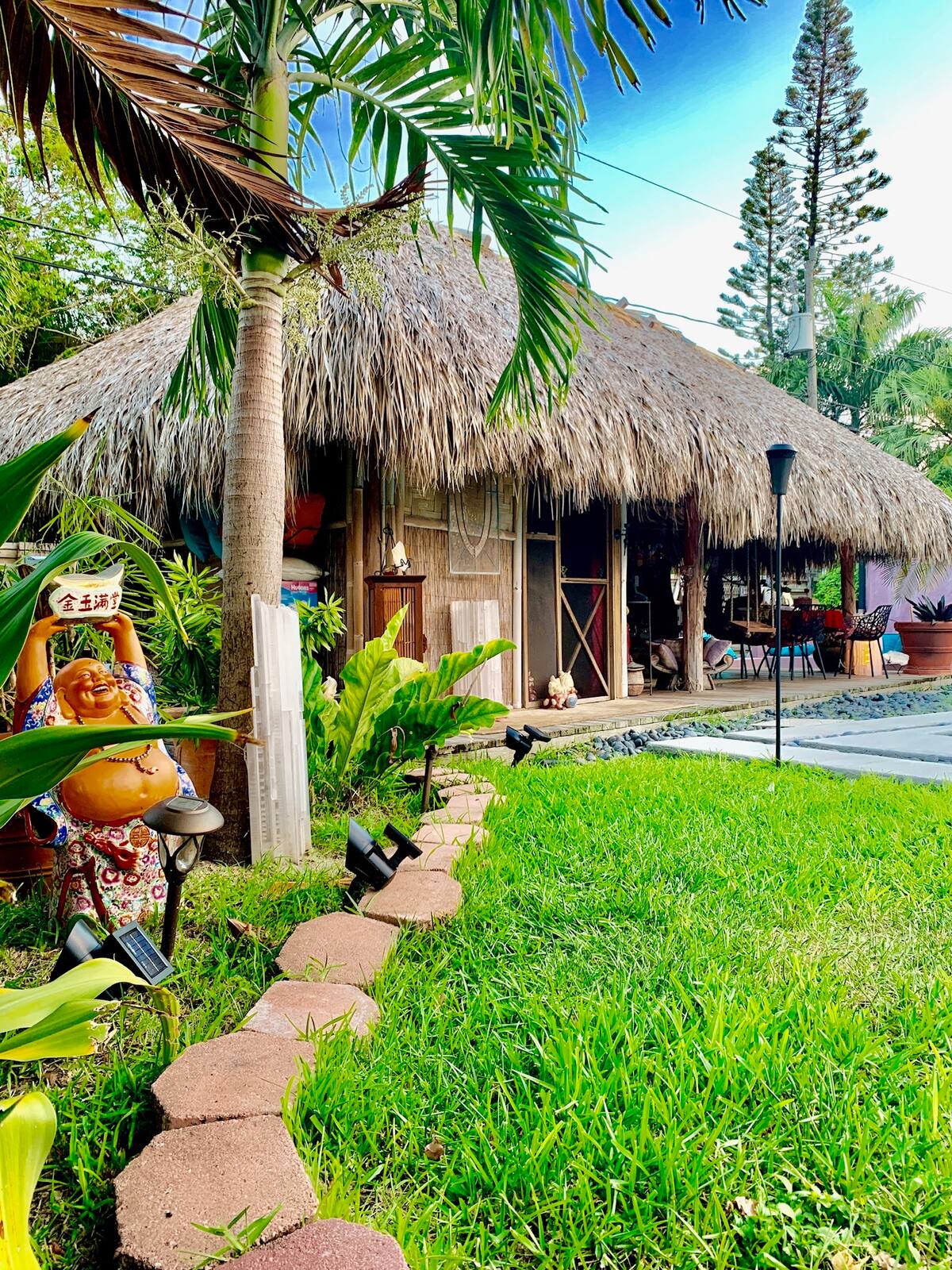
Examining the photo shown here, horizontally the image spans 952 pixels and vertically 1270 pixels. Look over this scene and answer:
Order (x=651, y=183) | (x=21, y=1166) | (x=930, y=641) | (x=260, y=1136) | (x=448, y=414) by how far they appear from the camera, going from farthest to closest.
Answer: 1. (x=651, y=183)
2. (x=930, y=641)
3. (x=448, y=414)
4. (x=260, y=1136)
5. (x=21, y=1166)

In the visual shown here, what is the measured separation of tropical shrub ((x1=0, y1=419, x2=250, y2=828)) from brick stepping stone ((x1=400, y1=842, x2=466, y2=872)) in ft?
5.97

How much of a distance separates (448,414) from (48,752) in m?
4.96

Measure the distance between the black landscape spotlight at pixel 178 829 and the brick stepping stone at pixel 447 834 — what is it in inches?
47.5

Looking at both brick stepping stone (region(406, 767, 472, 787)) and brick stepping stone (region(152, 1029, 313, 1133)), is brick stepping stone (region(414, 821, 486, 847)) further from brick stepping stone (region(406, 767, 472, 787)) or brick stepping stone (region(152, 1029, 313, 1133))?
brick stepping stone (region(152, 1029, 313, 1133))

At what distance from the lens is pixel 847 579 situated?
38.6 ft

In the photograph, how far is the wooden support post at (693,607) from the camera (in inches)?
343

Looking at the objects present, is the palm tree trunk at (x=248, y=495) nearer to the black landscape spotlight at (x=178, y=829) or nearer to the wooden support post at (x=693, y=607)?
the black landscape spotlight at (x=178, y=829)

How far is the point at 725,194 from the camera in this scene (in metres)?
22.8

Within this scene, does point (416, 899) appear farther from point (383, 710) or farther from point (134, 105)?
point (134, 105)

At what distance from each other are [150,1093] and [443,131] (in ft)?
11.7

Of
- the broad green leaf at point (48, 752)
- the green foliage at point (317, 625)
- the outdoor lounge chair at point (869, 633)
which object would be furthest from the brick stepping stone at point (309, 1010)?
the outdoor lounge chair at point (869, 633)

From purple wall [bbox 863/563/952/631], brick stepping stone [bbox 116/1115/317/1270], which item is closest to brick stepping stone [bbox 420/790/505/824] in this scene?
brick stepping stone [bbox 116/1115/317/1270]

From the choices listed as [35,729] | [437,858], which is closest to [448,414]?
[437,858]

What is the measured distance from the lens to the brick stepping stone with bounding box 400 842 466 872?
8.81 feet
